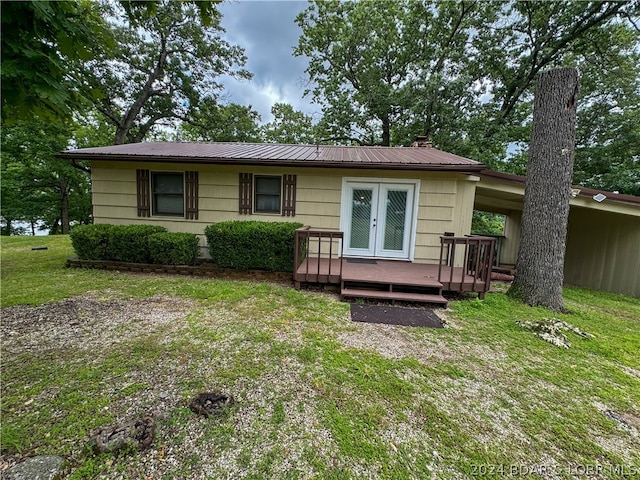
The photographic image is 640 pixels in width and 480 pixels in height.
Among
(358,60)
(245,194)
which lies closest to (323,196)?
(245,194)

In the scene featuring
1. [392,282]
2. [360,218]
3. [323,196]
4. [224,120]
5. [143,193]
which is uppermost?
[224,120]

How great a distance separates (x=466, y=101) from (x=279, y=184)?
1009cm

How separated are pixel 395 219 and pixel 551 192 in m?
2.79

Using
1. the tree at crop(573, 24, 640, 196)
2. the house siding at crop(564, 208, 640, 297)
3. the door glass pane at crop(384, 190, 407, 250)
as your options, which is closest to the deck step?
the door glass pane at crop(384, 190, 407, 250)

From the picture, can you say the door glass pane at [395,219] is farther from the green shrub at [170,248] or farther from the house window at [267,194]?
the green shrub at [170,248]

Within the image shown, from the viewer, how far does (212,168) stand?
6266mm

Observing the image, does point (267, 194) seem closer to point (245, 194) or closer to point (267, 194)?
point (267, 194)

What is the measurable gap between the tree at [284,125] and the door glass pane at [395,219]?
1283cm

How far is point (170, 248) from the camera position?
547 cm

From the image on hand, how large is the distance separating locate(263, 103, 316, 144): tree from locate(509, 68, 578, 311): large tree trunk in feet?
47.0

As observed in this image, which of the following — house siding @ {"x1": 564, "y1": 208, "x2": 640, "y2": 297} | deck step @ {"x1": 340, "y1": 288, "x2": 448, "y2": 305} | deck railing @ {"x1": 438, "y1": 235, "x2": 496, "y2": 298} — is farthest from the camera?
house siding @ {"x1": 564, "y1": 208, "x2": 640, "y2": 297}

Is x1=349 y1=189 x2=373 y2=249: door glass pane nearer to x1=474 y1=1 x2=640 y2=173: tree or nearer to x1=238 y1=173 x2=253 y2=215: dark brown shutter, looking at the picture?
x1=238 y1=173 x2=253 y2=215: dark brown shutter

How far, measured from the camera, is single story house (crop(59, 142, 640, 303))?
5.77 metres

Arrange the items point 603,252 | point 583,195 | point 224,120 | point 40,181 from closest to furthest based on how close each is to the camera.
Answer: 1. point 583,195
2. point 603,252
3. point 40,181
4. point 224,120
